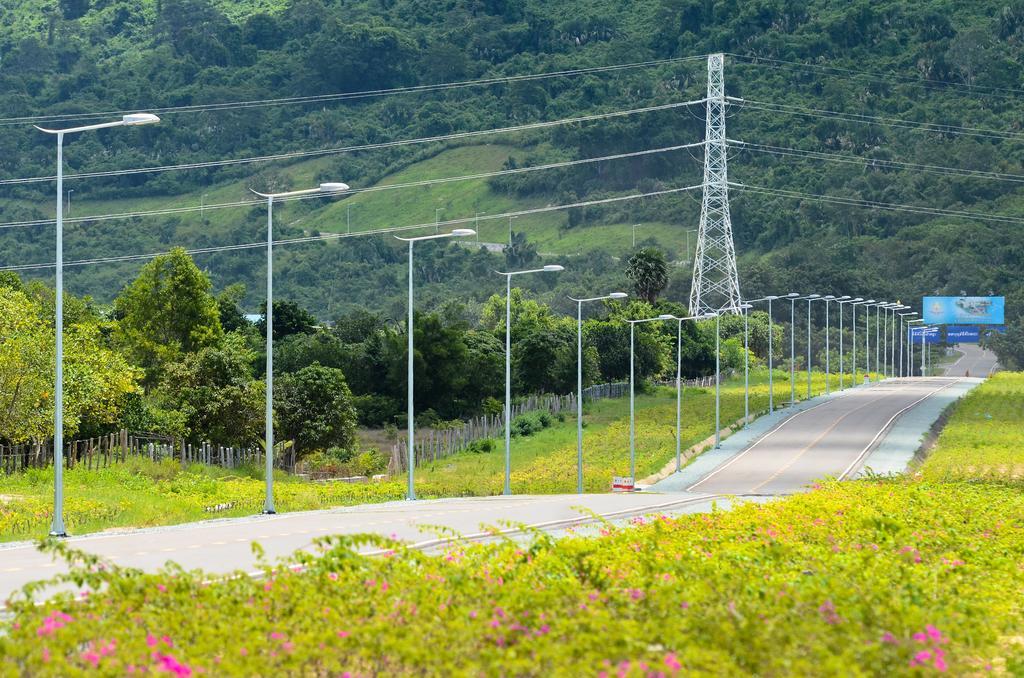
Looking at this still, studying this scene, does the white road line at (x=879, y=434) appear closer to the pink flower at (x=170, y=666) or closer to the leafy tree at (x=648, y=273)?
the leafy tree at (x=648, y=273)

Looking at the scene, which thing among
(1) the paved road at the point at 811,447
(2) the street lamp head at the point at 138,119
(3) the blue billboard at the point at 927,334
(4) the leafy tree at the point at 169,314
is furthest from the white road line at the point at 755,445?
(3) the blue billboard at the point at 927,334

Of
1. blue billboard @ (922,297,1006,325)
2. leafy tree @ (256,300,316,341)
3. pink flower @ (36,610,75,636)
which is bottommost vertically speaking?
pink flower @ (36,610,75,636)

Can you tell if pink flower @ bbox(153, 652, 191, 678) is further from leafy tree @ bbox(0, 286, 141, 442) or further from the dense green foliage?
leafy tree @ bbox(0, 286, 141, 442)

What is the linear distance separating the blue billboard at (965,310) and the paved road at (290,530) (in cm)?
13577

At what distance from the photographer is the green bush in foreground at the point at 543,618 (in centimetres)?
1399

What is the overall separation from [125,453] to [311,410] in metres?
17.5

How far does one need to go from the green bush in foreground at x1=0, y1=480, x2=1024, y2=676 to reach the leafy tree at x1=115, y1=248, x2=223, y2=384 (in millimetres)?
78062

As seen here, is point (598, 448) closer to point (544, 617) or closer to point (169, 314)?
point (169, 314)

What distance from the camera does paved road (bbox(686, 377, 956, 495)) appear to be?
74312 mm

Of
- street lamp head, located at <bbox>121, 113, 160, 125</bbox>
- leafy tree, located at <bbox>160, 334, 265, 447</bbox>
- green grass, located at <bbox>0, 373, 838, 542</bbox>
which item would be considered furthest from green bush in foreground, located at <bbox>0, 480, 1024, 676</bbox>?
leafy tree, located at <bbox>160, 334, 265, 447</bbox>

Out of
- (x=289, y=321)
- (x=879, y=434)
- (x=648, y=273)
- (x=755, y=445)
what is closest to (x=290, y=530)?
(x=755, y=445)

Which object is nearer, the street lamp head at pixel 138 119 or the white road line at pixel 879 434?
the street lamp head at pixel 138 119

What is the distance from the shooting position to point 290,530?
3328 centimetres

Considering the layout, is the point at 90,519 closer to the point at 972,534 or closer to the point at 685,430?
the point at 972,534
